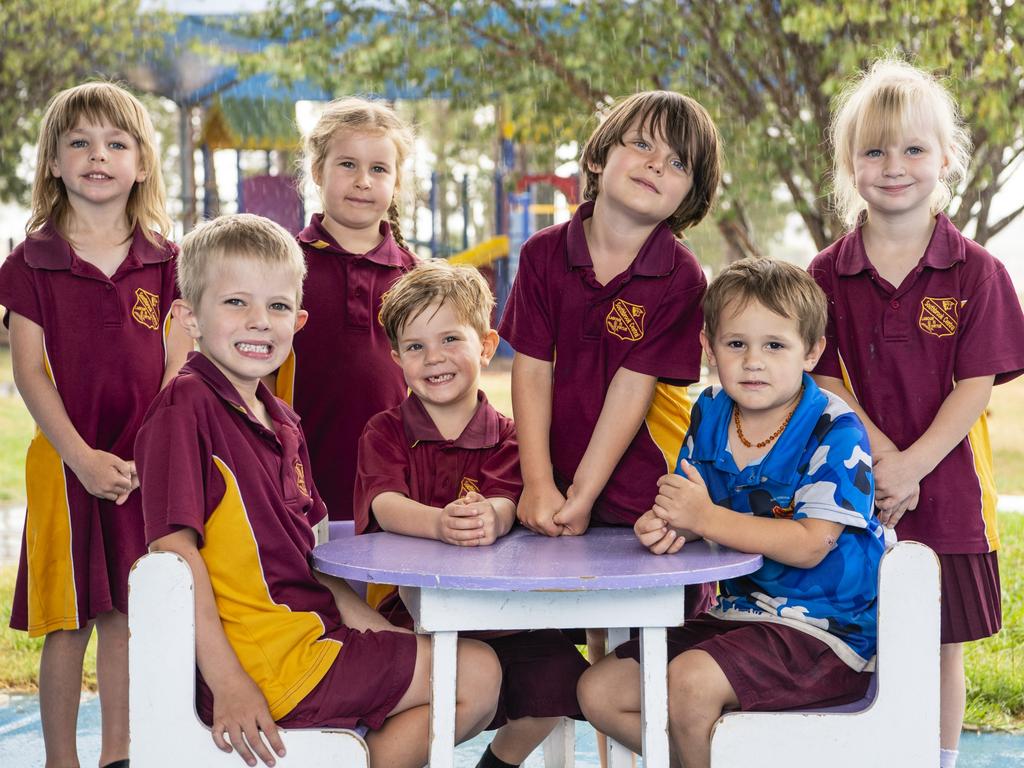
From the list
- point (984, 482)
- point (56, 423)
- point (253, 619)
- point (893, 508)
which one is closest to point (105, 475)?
point (56, 423)

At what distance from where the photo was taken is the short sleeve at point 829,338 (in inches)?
111

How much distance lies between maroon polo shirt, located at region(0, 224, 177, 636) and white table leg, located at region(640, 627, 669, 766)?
1431 mm

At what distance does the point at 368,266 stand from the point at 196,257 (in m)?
0.84

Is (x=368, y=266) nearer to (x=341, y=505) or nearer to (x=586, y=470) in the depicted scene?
(x=341, y=505)

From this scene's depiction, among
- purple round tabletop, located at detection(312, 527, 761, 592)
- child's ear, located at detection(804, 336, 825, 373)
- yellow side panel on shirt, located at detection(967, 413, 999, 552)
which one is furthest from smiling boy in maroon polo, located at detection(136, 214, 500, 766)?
yellow side panel on shirt, located at detection(967, 413, 999, 552)

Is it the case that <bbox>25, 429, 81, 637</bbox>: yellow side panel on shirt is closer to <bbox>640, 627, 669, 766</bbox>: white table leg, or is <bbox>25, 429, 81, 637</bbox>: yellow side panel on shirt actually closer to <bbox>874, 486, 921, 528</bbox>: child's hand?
<bbox>640, 627, 669, 766</bbox>: white table leg

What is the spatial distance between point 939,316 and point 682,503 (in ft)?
2.88

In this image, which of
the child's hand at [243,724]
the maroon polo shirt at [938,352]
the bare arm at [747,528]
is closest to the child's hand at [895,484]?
the maroon polo shirt at [938,352]

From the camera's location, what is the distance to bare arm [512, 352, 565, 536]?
99.9 inches

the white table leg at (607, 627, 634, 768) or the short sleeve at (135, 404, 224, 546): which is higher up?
the short sleeve at (135, 404, 224, 546)

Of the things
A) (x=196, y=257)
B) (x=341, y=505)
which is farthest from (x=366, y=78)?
(x=196, y=257)

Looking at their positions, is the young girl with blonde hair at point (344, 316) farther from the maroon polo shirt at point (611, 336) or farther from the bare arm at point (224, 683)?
the bare arm at point (224, 683)

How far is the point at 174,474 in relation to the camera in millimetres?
2186

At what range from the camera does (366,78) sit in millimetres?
7918
